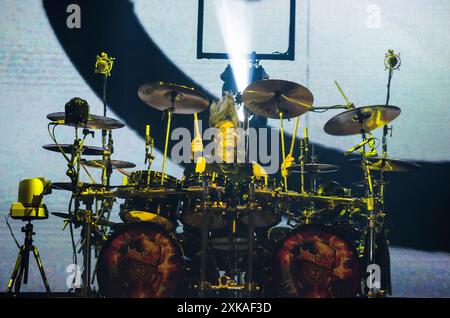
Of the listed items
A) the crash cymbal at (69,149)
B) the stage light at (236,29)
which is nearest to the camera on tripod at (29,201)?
the crash cymbal at (69,149)

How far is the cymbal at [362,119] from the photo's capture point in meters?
4.36

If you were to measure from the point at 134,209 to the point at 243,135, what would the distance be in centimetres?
111

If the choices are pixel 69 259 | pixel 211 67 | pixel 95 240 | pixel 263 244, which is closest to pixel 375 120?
pixel 263 244

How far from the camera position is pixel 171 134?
5.82 metres

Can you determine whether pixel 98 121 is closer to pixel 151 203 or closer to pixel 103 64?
pixel 151 203

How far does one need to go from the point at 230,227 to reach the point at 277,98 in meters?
1.05

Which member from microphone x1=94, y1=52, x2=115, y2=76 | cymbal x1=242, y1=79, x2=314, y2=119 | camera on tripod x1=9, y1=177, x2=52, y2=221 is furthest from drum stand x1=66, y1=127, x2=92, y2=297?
microphone x1=94, y1=52, x2=115, y2=76

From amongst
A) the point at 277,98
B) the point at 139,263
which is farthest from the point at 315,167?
the point at 139,263

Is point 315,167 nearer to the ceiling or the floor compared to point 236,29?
nearer to the floor

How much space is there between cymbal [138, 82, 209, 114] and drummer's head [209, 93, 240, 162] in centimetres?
15

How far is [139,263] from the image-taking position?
396 cm

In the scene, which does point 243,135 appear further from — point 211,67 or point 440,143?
point 440,143

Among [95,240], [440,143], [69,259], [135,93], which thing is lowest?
[69,259]

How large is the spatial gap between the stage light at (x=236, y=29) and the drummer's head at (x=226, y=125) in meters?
1.15
